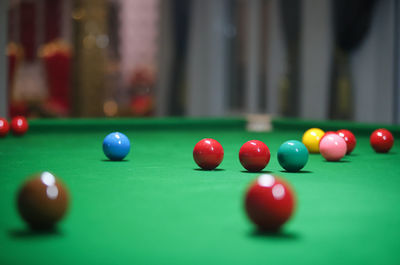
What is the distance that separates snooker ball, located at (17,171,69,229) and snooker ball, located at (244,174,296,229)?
53 centimetres

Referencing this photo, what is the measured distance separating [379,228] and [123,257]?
2.42 feet

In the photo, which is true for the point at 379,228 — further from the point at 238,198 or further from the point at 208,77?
A: the point at 208,77

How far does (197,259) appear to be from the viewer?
4.06ft

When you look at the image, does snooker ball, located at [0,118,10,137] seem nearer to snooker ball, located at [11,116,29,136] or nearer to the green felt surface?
snooker ball, located at [11,116,29,136]

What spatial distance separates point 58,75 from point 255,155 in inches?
380

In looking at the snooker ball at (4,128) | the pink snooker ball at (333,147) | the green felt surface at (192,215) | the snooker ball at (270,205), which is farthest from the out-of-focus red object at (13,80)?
the snooker ball at (270,205)

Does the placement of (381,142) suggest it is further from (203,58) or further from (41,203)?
(203,58)

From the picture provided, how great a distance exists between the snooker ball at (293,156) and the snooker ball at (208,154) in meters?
0.33

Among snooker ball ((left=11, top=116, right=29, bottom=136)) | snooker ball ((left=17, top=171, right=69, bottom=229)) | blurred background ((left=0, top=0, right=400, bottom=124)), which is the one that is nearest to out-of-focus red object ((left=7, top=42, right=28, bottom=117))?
blurred background ((left=0, top=0, right=400, bottom=124))

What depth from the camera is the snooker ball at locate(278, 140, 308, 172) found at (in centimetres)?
283

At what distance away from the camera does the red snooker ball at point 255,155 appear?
2.77 m

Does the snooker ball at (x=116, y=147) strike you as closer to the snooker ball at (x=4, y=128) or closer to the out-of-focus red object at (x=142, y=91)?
the snooker ball at (x=4, y=128)

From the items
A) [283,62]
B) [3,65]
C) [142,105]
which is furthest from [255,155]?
[142,105]

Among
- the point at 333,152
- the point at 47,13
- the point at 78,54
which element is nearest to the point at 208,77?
the point at 78,54
